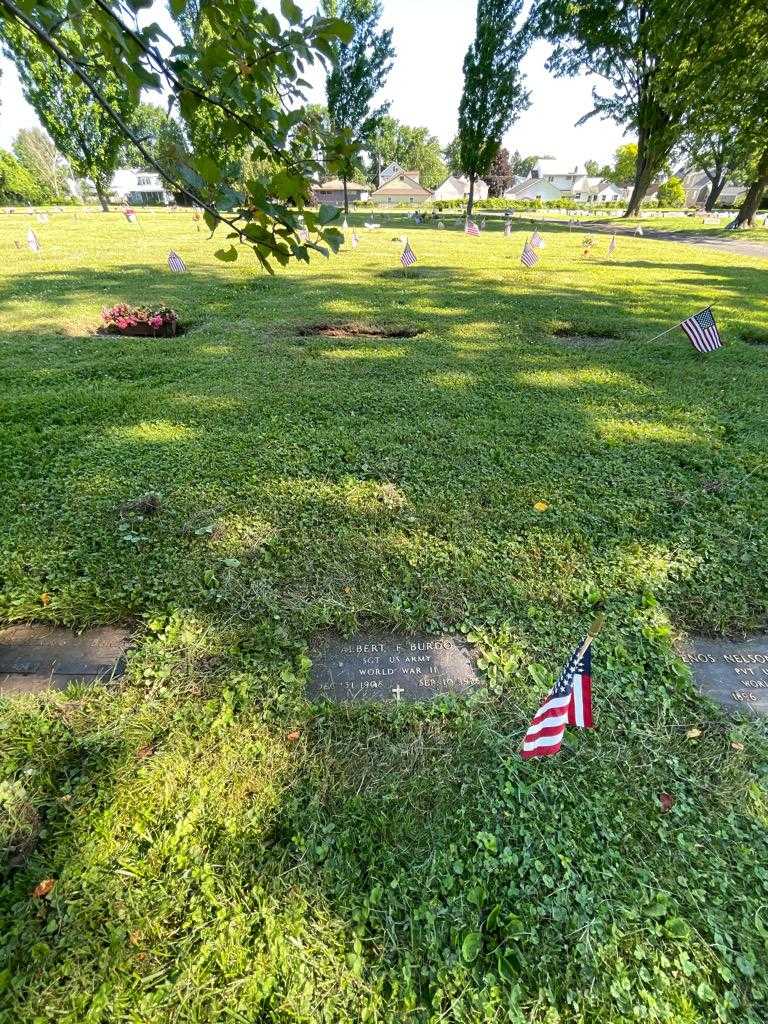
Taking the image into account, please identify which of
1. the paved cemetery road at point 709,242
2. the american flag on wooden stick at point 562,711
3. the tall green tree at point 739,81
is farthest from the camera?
the paved cemetery road at point 709,242

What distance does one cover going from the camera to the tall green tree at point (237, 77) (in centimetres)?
113

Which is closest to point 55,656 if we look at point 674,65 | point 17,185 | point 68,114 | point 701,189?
point 674,65

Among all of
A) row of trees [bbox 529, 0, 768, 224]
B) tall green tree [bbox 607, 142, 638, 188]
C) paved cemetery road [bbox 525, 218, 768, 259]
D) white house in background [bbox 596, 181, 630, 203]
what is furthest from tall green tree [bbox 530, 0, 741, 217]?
white house in background [bbox 596, 181, 630, 203]

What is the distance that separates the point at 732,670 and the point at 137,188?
97.1 metres

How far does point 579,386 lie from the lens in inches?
206

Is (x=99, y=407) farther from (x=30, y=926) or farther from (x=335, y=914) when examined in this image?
(x=335, y=914)

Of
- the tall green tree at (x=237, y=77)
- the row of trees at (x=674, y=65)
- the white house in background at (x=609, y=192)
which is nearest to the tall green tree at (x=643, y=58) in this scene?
the row of trees at (x=674, y=65)

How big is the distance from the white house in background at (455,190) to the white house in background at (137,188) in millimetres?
38540

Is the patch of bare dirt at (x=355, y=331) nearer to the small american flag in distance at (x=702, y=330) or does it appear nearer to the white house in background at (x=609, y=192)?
the small american flag in distance at (x=702, y=330)

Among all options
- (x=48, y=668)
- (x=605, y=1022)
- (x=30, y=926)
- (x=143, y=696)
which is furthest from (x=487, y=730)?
(x=48, y=668)

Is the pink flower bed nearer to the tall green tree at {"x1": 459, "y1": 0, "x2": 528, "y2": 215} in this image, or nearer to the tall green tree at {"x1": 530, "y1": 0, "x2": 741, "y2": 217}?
the tall green tree at {"x1": 530, "y1": 0, "x2": 741, "y2": 217}

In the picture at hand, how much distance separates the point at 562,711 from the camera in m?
1.79

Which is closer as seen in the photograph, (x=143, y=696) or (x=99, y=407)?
(x=143, y=696)

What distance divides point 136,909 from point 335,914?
0.61 metres
